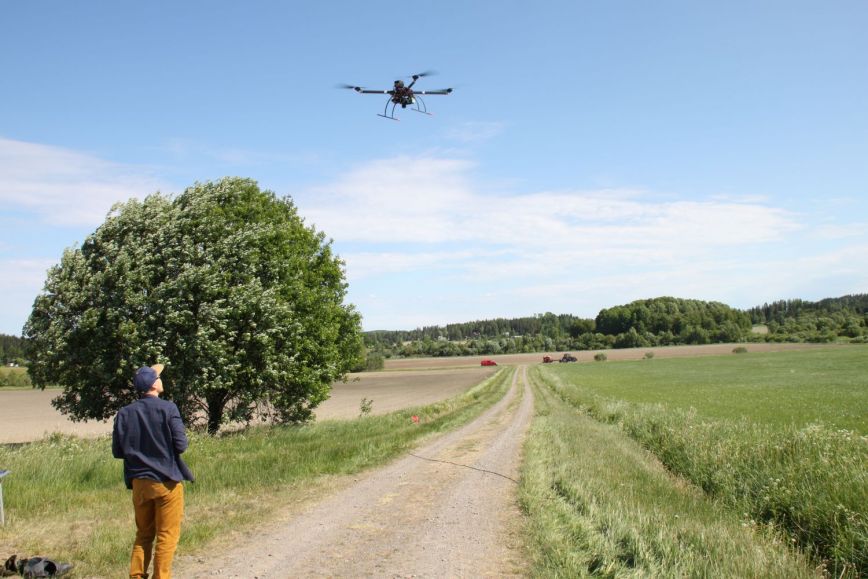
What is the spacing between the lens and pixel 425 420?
25500 millimetres

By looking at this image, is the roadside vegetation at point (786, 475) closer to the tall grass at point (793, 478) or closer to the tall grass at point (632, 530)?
the tall grass at point (793, 478)

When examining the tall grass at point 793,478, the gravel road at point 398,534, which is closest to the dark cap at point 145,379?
the gravel road at point 398,534

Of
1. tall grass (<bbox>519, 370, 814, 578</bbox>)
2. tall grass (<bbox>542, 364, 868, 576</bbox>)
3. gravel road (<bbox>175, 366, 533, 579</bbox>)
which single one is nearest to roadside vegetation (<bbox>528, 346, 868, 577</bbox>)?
tall grass (<bbox>542, 364, 868, 576</bbox>)

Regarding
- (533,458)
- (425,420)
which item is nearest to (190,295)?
(425,420)

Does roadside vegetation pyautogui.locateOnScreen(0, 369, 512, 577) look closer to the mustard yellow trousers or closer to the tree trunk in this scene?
the mustard yellow trousers

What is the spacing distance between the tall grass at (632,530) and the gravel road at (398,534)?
462mm

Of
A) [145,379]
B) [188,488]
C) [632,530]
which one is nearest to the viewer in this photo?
[145,379]

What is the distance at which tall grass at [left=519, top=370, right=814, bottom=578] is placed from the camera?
6707 millimetres

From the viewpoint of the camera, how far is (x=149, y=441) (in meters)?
6.59

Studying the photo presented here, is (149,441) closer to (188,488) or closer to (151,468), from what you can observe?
(151,468)

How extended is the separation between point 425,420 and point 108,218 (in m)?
15.4

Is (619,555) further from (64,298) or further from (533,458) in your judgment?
(64,298)

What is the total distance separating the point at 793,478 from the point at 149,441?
1055cm

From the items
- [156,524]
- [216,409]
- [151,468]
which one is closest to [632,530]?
[156,524]
